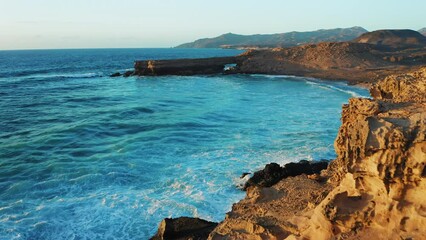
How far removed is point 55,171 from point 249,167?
24.7 feet

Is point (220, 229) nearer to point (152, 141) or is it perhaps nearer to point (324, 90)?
Result: point (152, 141)

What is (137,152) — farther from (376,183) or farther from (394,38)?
(394,38)

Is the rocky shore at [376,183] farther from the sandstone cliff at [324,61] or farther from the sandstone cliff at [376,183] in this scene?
the sandstone cliff at [324,61]

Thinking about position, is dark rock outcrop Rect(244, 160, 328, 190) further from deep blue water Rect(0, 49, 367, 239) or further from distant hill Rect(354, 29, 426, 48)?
distant hill Rect(354, 29, 426, 48)

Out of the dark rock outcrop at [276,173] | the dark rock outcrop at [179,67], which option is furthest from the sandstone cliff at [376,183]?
the dark rock outcrop at [179,67]

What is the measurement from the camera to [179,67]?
57094mm

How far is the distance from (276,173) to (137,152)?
24.0 feet

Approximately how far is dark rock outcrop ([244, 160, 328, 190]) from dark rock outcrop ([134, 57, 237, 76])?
44.7 meters

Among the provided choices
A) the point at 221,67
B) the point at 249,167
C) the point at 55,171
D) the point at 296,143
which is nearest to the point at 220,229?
the point at 249,167

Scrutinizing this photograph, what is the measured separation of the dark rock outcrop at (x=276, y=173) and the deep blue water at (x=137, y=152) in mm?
711

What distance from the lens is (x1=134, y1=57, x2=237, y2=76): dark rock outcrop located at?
56531mm

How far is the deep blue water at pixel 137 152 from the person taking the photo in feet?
36.0

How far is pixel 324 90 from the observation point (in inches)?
1506

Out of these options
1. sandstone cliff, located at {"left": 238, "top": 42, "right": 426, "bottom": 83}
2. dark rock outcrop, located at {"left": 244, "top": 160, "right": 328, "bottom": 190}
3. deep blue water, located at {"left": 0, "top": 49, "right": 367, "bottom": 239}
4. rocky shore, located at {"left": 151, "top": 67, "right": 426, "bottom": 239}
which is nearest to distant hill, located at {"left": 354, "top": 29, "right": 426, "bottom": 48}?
sandstone cliff, located at {"left": 238, "top": 42, "right": 426, "bottom": 83}
